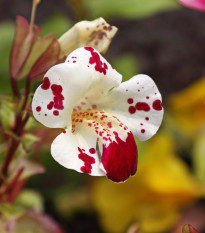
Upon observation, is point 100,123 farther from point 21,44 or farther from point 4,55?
point 4,55

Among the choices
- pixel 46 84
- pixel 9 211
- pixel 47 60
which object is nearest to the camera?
pixel 46 84

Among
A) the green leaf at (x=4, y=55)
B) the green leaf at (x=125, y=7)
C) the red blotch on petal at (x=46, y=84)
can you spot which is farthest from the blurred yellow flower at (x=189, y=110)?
the red blotch on petal at (x=46, y=84)

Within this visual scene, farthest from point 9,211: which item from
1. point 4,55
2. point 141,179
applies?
point 4,55

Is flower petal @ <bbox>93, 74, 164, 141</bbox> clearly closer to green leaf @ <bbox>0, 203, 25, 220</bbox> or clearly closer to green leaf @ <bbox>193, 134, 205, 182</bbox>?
green leaf @ <bbox>0, 203, 25, 220</bbox>

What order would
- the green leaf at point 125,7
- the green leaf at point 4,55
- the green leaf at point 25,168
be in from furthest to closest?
the green leaf at point 4,55
the green leaf at point 125,7
the green leaf at point 25,168

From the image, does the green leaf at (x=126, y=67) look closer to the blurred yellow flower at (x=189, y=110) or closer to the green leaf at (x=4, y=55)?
the blurred yellow flower at (x=189, y=110)

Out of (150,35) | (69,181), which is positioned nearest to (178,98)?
(69,181)
